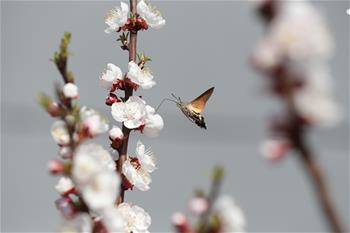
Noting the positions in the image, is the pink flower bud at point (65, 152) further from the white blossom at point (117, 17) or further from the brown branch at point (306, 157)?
the white blossom at point (117, 17)

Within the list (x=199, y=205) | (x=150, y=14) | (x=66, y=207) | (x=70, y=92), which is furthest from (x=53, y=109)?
(x=150, y=14)

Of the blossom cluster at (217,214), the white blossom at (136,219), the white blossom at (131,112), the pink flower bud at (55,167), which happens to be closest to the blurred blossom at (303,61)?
the blossom cluster at (217,214)

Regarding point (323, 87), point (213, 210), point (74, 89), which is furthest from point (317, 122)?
point (74, 89)

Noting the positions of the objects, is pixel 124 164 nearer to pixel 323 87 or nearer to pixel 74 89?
pixel 74 89

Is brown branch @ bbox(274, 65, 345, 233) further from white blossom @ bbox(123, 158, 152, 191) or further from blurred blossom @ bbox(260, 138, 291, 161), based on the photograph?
white blossom @ bbox(123, 158, 152, 191)

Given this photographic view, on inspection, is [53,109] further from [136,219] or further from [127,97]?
[127,97]

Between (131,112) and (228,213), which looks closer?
(228,213)
